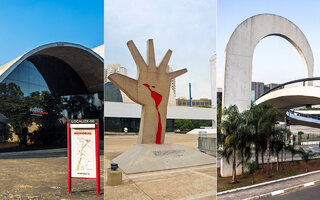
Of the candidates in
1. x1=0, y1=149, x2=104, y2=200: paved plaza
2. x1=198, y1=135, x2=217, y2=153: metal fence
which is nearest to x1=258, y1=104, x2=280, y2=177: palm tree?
x1=198, y1=135, x2=217, y2=153: metal fence

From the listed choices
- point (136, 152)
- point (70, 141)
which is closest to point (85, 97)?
point (136, 152)

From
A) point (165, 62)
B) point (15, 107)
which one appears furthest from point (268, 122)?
point (15, 107)

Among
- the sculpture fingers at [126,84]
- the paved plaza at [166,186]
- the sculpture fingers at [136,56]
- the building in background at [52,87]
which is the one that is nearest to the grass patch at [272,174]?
the paved plaza at [166,186]

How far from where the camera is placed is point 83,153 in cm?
616

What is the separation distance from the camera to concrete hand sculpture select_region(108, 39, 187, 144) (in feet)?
38.3

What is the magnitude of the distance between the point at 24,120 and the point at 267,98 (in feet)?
56.4

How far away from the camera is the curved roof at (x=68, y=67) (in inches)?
795

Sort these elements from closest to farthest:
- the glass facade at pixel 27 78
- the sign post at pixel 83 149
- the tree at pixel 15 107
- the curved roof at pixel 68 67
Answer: the sign post at pixel 83 149
the tree at pixel 15 107
the glass facade at pixel 27 78
the curved roof at pixel 68 67

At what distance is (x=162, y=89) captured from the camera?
41.2 feet

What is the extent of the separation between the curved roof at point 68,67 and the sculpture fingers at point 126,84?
35.1 ft

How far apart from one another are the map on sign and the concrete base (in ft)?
8.73

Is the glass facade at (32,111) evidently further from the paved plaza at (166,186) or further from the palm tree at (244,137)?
the palm tree at (244,137)

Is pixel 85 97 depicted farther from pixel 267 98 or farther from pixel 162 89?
pixel 267 98

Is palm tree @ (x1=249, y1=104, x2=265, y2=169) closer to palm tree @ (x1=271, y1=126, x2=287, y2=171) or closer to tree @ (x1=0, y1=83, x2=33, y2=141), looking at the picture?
palm tree @ (x1=271, y1=126, x2=287, y2=171)
